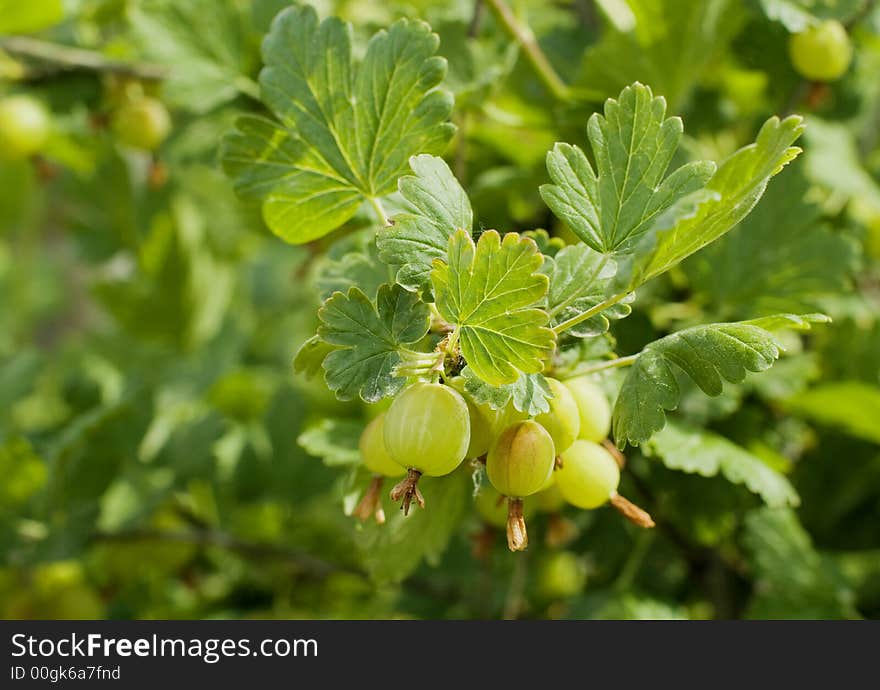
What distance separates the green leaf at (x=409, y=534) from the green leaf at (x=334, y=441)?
0.16 ft

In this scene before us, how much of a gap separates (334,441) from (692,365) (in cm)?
28

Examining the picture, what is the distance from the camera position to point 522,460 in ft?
1.44

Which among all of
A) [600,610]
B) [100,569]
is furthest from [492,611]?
[100,569]

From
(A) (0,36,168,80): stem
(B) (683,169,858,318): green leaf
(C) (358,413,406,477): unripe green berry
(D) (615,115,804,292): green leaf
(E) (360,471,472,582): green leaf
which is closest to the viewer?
(D) (615,115,804,292): green leaf

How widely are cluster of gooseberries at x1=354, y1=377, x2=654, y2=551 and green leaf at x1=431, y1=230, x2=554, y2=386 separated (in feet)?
0.08

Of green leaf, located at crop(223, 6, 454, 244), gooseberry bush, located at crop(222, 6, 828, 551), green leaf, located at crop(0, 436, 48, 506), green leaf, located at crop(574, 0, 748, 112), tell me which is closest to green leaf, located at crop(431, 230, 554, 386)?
gooseberry bush, located at crop(222, 6, 828, 551)

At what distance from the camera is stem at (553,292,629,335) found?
43 centimetres

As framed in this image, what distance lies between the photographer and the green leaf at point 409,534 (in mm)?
620

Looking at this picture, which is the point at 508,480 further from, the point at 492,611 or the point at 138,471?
the point at 138,471

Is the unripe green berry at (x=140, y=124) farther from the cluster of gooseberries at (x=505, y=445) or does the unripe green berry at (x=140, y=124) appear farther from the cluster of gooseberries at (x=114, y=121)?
the cluster of gooseberries at (x=505, y=445)

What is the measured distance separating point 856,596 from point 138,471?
719 mm

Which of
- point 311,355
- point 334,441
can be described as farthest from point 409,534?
point 311,355

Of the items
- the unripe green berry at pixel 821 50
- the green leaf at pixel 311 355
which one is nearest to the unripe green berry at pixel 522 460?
the green leaf at pixel 311 355

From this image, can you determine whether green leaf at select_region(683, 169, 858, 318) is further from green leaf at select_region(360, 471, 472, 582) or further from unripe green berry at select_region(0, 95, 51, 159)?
unripe green berry at select_region(0, 95, 51, 159)
